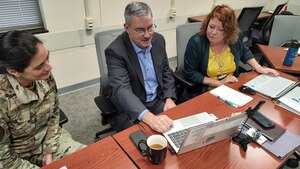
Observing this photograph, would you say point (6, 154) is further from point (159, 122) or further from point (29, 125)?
point (159, 122)

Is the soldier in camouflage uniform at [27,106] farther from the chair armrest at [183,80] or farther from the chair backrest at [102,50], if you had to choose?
the chair armrest at [183,80]

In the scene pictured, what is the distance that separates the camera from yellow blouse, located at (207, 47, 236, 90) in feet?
6.06

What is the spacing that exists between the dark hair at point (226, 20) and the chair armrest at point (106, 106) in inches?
37.9

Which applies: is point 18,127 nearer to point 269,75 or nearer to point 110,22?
point 269,75

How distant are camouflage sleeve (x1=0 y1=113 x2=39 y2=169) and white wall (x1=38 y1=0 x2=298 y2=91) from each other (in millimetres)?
1553

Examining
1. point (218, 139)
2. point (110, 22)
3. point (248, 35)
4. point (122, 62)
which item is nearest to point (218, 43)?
point (122, 62)

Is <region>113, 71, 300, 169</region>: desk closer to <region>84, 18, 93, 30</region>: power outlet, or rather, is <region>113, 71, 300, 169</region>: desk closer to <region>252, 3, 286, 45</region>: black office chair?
<region>84, 18, 93, 30</region>: power outlet

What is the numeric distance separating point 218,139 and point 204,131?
193 mm

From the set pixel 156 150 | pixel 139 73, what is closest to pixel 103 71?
pixel 139 73

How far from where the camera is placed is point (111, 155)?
1.01 meters

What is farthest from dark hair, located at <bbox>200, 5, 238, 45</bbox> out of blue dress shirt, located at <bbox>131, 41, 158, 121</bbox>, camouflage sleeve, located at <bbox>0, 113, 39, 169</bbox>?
camouflage sleeve, located at <bbox>0, 113, 39, 169</bbox>

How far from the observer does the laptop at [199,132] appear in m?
0.92

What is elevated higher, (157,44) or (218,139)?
(157,44)

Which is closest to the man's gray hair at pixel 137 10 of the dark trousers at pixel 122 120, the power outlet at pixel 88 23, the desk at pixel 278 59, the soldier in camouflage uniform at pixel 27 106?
the soldier in camouflage uniform at pixel 27 106
